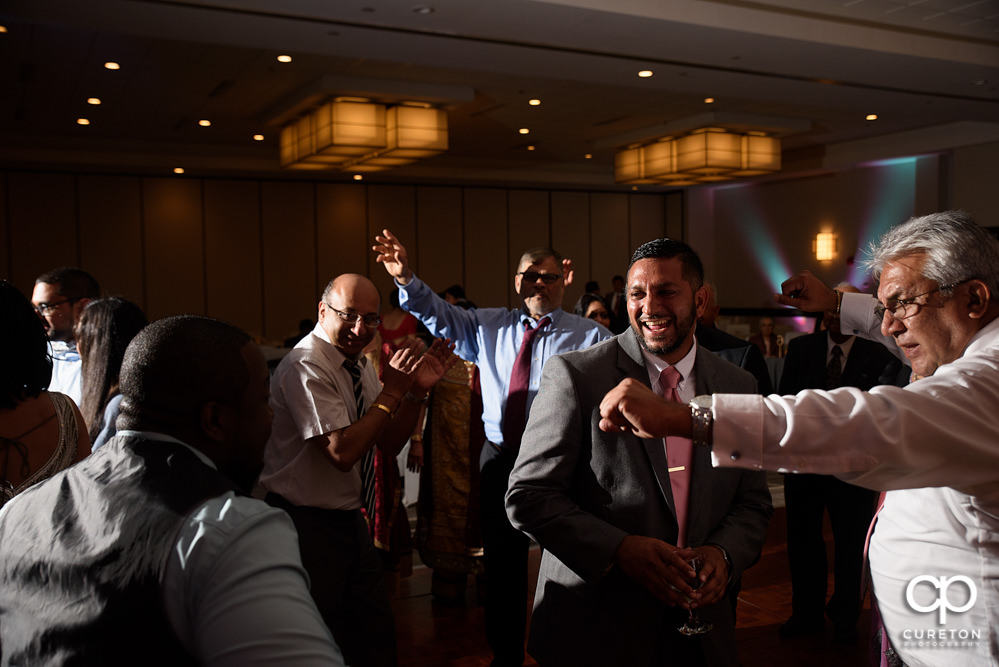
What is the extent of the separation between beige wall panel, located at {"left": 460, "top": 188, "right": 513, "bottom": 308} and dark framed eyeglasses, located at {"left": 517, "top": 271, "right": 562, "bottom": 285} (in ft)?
36.5

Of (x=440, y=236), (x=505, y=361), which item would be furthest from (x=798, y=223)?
(x=505, y=361)

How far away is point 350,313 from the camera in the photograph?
270 centimetres

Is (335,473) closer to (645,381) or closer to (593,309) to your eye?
(645,381)

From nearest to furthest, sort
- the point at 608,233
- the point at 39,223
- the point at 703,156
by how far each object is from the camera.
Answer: the point at 703,156 < the point at 39,223 < the point at 608,233

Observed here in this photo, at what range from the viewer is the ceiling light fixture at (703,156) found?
35.0ft

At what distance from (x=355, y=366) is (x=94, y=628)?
1824 millimetres

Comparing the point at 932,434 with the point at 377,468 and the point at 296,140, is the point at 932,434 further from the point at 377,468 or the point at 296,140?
the point at 296,140

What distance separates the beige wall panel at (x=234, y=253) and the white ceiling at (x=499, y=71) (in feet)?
3.14

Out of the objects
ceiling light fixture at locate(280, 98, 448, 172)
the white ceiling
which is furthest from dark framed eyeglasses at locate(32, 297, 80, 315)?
ceiling light fixture at locate(280, 98, 448, 172)

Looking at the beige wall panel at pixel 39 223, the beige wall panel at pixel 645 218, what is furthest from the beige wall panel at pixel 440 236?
the beige wall panel at pixel 39 223

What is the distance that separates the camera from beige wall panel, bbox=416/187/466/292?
14.4 meters

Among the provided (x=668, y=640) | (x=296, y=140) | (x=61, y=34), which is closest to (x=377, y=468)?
(x=668, y=640)

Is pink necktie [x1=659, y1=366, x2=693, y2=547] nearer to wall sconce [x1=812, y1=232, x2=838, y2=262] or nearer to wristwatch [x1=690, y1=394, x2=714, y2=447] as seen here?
wristwatch [x1=690, y1=394, x2=714, y2=447]

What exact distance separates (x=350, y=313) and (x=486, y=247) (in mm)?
12378
